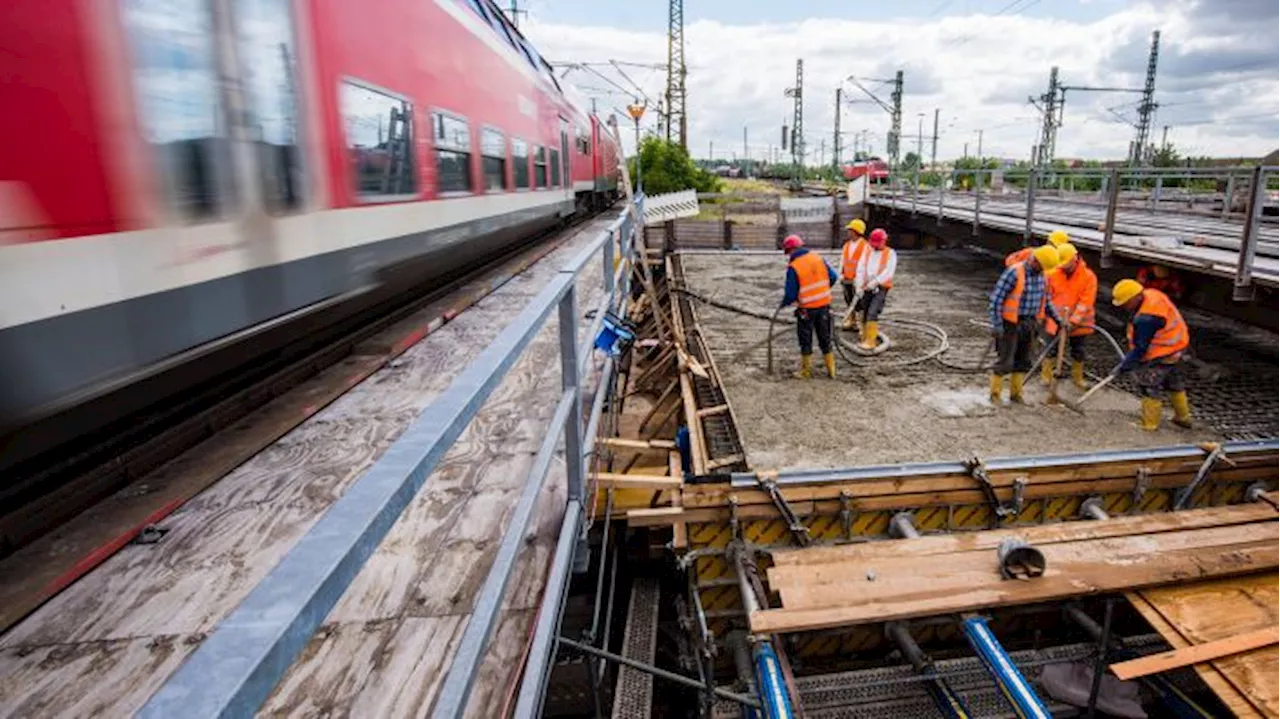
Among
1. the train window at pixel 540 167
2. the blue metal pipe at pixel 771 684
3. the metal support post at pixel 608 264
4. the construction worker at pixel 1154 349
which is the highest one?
the train window at pixel 540 167

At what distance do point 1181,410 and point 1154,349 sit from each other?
2.23 ft

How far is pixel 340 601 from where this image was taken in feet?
8.45

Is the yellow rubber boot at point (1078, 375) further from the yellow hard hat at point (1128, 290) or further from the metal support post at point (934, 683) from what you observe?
the metal support post at point (934, 683)

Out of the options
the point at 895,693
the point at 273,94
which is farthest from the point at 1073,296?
the point at 273,94

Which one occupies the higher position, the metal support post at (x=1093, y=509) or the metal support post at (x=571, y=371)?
the metal support post at (x=571, y=371)

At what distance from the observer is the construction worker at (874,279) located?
29.5 ft

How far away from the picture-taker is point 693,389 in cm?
784

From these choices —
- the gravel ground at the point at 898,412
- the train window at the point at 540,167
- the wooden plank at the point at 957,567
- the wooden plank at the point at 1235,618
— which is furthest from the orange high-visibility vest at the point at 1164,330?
the train window at the point at 540,167

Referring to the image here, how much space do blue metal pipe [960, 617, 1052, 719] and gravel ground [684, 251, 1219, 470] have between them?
69.3 inches

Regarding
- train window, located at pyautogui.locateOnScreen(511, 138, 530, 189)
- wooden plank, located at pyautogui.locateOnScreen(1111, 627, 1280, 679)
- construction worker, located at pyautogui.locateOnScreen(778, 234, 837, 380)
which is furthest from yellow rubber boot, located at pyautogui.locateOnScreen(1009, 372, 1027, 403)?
train window, located at pyautogui.locateOnScreen(511, 138, 530, 189)

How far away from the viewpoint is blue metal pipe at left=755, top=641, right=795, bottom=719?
13.0ft

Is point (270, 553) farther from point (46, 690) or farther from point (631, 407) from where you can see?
point (631, 407)

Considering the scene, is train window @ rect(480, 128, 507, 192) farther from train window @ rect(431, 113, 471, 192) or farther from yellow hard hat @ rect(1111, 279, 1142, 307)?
yellow hard hat @ rect(1111, 279, 1142, 307)

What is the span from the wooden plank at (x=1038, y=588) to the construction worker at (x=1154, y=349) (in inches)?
74.5
